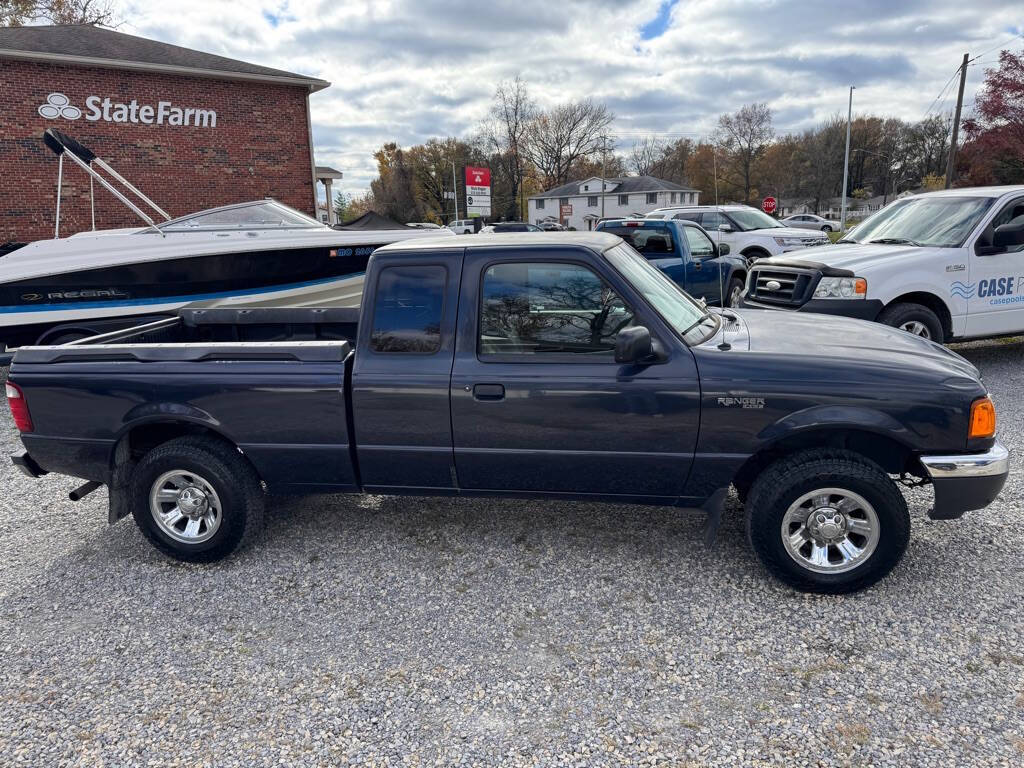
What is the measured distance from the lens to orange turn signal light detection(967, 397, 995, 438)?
124 inches

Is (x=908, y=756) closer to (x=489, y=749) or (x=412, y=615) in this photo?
(x=489, y=749)

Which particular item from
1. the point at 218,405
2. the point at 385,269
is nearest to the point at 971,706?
the point at 385,269

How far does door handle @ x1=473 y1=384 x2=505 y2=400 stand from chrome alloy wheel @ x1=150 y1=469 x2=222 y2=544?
1.62 m

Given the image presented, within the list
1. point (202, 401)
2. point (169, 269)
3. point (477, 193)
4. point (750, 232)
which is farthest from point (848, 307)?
point (477, 193)

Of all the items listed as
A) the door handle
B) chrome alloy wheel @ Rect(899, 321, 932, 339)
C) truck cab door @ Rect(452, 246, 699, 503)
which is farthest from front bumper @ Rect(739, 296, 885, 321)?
the door handle

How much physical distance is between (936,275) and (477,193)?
23.8 meters

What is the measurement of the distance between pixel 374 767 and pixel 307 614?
1114 mm

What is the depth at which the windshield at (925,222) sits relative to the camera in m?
7.00

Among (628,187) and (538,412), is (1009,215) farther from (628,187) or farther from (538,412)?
(628,187)

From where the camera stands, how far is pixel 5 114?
1388 cm

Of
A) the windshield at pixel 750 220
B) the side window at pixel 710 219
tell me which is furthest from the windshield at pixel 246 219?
the windshield at pixel 750 220

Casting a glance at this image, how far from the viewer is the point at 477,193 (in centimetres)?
2869

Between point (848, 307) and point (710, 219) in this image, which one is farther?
point (710, 219)

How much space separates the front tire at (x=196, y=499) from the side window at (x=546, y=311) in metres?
1.58
